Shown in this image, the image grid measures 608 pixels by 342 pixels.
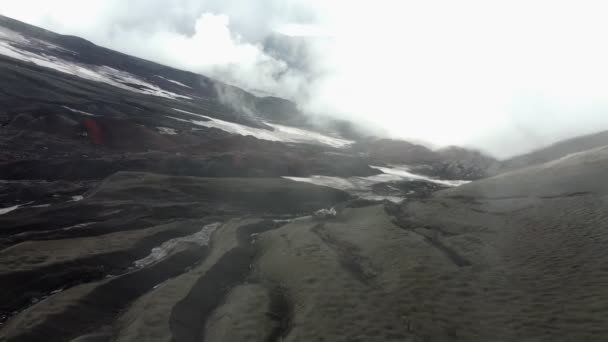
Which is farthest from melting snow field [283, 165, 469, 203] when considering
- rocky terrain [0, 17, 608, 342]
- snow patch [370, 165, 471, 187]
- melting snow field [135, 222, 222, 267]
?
melting snow field [135, 222, 222, 267]

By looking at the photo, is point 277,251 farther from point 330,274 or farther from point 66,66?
point 66,66

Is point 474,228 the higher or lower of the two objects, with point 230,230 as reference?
higher

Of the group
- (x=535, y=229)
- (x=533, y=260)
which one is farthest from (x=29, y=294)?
(x=535, y=229)

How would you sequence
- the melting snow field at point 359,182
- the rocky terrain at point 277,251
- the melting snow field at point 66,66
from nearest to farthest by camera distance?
the rocky terrain at point 277,251, the melting snow field at point 359,182, the melting snow field at point 66,66

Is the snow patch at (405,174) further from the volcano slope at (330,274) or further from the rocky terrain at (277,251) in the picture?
the volcano slope at (330,274)

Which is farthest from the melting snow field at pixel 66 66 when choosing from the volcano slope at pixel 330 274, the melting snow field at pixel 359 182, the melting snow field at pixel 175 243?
the volcano slope at pixel 330 274

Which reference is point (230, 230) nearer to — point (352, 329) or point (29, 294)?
point (29, 294)

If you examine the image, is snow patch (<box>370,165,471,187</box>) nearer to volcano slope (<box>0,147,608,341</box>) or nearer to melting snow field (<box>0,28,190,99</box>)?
volcano slope (<box>0,147,608,341</box>)
